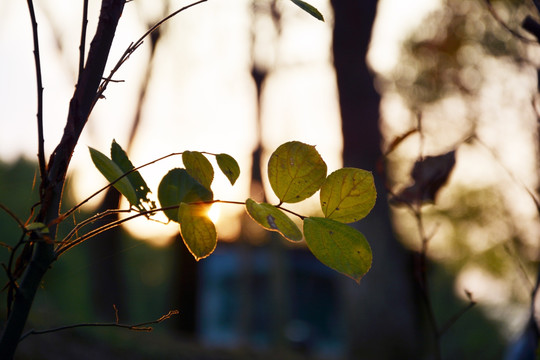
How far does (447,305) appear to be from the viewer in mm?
15547

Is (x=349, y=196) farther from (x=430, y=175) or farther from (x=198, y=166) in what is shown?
(x=430, y=175)

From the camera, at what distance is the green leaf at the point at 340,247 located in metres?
0.40

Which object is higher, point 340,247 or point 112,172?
point 112,172

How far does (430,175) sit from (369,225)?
5729 mm

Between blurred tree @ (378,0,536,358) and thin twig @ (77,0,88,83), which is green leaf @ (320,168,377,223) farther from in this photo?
blurred tree @ (378,0,536,358)

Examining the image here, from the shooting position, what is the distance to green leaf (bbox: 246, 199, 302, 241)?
0.40 meters

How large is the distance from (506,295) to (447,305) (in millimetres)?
7797

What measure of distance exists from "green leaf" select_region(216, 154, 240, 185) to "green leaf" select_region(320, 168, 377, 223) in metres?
0.08

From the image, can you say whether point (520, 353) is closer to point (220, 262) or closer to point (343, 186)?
point (343, 186)

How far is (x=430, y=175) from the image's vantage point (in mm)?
820

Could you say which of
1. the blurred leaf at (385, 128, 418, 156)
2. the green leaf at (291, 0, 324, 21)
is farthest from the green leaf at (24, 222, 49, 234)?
the blurred leaf at (385, 128, 418, 156)

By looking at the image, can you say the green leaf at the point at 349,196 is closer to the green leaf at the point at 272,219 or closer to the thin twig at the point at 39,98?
the green leaf at the point at 272,219

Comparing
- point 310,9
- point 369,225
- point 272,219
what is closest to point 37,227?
point 272,219

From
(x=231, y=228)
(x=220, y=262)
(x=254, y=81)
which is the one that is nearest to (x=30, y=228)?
(x=254, y=81)
